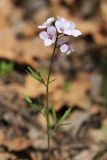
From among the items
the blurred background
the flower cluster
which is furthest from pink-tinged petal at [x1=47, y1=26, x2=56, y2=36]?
the blurred background

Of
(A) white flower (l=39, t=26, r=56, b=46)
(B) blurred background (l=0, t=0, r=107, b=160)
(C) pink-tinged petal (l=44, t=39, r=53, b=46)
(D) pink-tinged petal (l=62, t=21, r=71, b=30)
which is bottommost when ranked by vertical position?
(B) blurred background (l=0, t=0, r=107, b=160)

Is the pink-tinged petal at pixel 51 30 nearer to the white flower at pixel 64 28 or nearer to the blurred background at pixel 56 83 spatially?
the white flower at pixel 64 28

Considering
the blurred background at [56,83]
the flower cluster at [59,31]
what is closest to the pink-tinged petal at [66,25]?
the flower cluster at [59,31]

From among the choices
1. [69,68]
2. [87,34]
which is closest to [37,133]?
[69,68]

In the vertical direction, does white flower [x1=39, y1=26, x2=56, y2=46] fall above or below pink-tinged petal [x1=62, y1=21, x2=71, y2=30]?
below

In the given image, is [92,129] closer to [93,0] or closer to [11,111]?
[11,111]

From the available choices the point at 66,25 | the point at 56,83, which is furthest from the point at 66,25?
the point at 56,83

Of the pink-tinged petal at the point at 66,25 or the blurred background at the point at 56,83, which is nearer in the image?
the pink-tinged petal at the point at 66,25

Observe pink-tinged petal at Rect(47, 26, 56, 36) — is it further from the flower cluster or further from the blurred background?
the blurred background

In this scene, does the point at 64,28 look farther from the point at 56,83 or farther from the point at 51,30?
the point at 56,83
